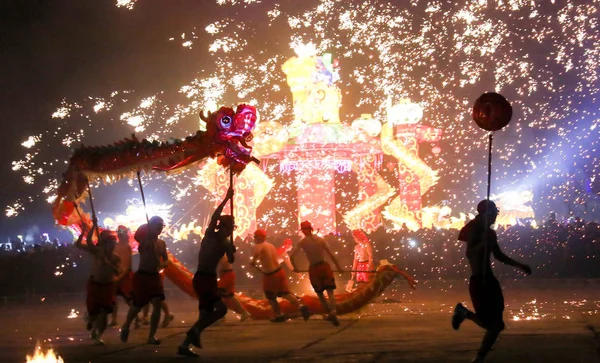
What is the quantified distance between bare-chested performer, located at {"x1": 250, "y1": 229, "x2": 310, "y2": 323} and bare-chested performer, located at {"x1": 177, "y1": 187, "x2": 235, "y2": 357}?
149 inches

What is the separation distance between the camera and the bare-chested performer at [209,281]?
908 cm

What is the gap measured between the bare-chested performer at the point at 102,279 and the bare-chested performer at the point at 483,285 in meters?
4.87

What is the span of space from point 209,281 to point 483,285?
118 inches

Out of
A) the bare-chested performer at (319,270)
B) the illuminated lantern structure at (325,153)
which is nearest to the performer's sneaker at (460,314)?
the bare-chested performer at (319,270)

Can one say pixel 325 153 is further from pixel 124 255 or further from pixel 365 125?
pixel 124 255

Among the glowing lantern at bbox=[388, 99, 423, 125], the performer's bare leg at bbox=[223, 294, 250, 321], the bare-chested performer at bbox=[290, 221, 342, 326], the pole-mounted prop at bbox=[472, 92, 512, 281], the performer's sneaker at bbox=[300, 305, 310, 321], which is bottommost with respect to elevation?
the performer's sneaker at bbox=[300, 305, 310, 321]

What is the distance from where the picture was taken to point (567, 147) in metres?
48.0

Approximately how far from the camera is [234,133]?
1168cm

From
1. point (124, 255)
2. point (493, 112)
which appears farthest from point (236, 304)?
point (493, 112)

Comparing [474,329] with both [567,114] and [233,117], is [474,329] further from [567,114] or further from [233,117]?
[567,114]

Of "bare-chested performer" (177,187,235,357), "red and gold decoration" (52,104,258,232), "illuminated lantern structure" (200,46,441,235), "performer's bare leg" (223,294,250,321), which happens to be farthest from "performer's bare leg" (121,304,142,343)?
"illuminated lantern structure" (200,46,441,235)

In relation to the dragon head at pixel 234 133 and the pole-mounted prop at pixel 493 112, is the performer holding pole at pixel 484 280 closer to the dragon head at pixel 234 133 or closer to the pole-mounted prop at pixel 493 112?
the pole-mounted prop at pixel 493 112

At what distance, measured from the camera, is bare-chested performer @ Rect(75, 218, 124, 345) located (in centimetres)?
1102

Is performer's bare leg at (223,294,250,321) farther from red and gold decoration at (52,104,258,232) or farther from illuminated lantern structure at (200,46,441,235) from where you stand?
illuminated lantern structure at (200,46,441,235)
